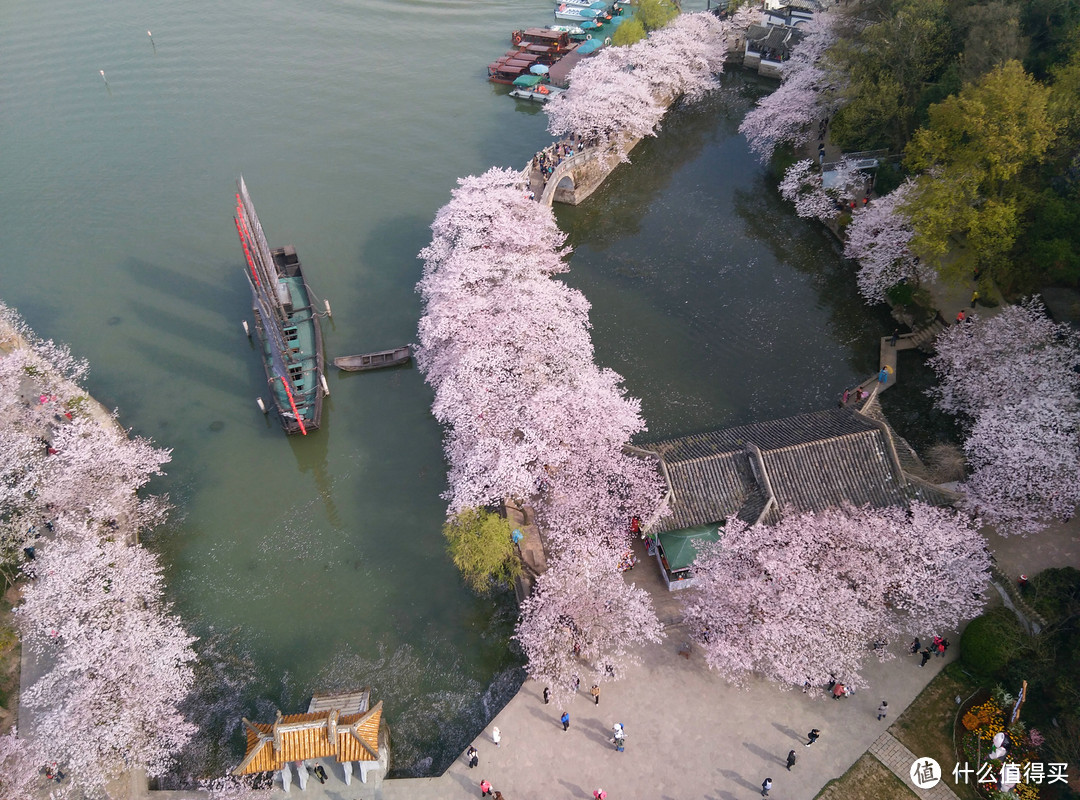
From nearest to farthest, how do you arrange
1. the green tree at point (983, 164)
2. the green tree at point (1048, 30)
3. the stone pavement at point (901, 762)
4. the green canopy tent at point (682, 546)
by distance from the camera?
the stone pavement at point (901, 762) < the green canopy tent at point (682, 546) < the green tree at point (983, 164) < the green tree at point (1048, 30)

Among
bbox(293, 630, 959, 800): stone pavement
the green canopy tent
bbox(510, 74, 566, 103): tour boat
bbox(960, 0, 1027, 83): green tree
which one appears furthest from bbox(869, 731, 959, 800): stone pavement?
bbox(510, 74, 566, 103): tour boat

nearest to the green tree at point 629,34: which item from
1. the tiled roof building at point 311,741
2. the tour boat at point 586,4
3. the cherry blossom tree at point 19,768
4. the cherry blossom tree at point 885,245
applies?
the tour boat at point 586,4

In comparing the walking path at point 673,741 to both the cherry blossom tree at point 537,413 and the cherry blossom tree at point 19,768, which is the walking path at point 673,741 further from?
the cherry blossom tree at point 19,768

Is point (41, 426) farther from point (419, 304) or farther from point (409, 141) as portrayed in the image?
point (409, 141)

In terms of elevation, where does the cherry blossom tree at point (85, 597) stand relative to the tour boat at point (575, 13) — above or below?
below

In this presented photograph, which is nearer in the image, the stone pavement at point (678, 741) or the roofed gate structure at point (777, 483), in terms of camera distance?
the stone pavement at point (678, 741)

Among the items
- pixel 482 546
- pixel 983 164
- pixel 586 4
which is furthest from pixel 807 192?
pixel 586 4
